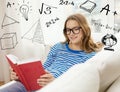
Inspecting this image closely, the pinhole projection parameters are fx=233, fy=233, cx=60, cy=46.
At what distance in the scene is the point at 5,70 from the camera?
2.77m

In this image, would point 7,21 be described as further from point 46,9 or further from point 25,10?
point 46,9

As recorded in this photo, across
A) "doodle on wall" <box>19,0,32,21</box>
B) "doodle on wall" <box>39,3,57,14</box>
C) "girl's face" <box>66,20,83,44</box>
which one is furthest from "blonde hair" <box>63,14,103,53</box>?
"doodle on wall" <box>19,0,32,21</box>

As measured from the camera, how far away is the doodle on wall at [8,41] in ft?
8.82

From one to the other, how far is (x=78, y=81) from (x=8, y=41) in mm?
2065

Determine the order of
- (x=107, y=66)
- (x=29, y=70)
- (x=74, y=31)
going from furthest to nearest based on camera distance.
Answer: (x=74, y=31)
(x=29, y=70)
(x=107, y=66)

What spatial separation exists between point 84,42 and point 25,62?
61 cm

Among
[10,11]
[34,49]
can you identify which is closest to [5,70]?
[34,49]

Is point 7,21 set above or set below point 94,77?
above

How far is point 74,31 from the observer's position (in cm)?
170

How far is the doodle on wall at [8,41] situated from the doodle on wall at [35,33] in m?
0.17

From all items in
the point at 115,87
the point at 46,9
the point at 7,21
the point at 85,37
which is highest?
the point at 46,9

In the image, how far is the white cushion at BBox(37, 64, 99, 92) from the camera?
28.5 inches

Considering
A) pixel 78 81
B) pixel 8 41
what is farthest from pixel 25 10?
pixel 78 81

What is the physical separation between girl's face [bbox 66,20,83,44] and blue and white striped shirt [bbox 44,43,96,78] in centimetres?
9
